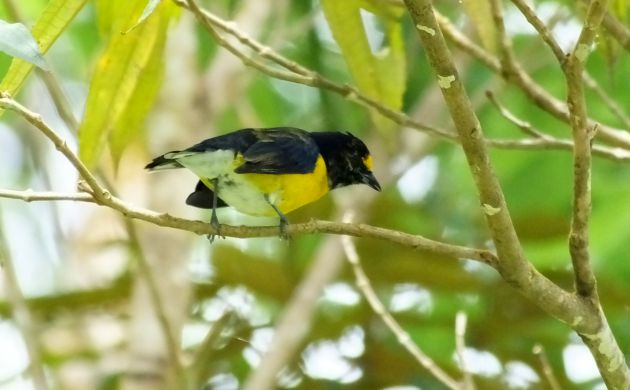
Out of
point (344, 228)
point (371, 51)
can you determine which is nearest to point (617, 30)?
point (371, 51)

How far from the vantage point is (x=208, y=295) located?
4047 mm

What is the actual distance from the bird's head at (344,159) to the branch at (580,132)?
4.95 ft

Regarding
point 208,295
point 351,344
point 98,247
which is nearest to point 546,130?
point 351,344

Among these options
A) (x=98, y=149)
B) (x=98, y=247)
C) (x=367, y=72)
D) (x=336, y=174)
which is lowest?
(x=98, y=149)

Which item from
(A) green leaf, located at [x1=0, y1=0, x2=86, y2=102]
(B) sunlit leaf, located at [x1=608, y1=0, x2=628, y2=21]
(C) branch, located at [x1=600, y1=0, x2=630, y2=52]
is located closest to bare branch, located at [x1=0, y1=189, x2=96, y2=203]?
(A) green leaf, located at [x1=0, y1=0, x2=86, y2=102]

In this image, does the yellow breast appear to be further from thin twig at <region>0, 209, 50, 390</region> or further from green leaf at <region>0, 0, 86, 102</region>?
green leaf at <region>0, 0, 86, 102</region>

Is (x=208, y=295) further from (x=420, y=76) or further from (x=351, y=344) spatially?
(x=420, y=76)

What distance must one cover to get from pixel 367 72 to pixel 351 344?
156 centimetres

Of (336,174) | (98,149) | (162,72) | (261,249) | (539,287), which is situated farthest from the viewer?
(261,249)

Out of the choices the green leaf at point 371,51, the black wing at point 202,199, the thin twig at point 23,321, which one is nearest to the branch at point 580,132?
the green leaf at point 371,51

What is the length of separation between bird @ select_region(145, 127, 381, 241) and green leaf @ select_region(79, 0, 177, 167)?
0.20m

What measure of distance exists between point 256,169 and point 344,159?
552 mm

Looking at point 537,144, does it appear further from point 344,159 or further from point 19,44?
point 19,44

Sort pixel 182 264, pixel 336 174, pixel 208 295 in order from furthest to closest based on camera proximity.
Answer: pixel 208 295
pixel 182 264
pixel 336 174
